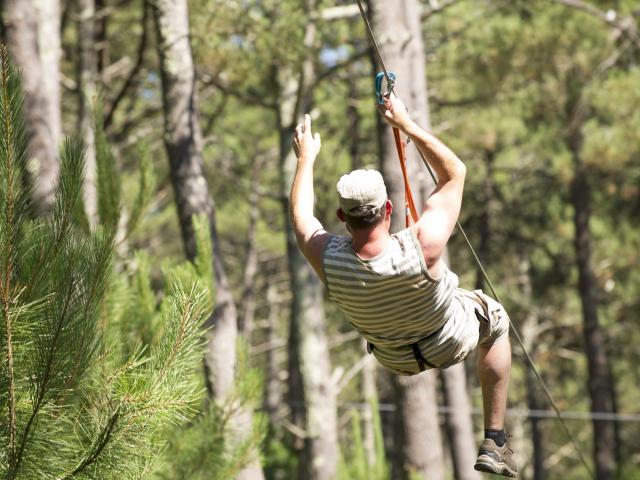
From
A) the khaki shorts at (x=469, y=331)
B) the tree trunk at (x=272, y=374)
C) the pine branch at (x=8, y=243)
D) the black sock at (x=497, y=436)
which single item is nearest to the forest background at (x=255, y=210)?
the pine branch at (x=8, y=243)

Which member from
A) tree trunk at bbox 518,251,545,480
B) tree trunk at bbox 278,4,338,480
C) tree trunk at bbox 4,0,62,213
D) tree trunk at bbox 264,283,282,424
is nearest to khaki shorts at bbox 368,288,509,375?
tree trunk at bbox 4,0,62,213

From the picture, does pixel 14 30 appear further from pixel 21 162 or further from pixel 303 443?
pixel 303 443

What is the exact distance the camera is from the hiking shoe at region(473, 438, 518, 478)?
3.42 meters

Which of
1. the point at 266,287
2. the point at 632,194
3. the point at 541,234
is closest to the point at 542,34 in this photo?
the point at 632,194

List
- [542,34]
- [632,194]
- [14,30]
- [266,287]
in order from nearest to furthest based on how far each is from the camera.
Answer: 1. [14,30]
2. [542,34]
3. [632,194]
4. [266,287]

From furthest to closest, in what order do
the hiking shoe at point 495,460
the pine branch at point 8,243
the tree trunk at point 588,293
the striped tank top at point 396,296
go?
1. the tree trunk at point 588,293
2. the hiking shoe at point 495,460
3. the striped tank top at point 396,296
4. the pine branch at point 8,243

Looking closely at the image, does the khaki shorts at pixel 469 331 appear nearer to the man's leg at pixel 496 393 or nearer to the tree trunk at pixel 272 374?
the man's leg at pixel 496 393

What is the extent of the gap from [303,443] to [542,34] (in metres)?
7.57

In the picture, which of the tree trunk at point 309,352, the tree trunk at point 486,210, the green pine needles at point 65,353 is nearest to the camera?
the green pine needles at point 65,353

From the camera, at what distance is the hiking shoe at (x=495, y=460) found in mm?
3418

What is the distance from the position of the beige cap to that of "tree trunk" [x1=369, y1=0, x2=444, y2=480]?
141 inches

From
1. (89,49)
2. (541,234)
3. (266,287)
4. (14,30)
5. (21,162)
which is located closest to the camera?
(21,162)

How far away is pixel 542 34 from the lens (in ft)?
46.7

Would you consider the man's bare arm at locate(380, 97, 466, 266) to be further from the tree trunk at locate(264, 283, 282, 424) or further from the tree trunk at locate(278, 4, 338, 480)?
the tree trunk at locate(264, 283, 282, 424)
